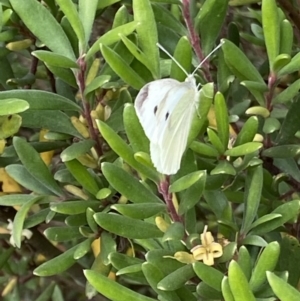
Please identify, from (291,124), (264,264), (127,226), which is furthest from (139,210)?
(291,124)

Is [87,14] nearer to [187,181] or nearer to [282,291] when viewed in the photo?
[187,181]

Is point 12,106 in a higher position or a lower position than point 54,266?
higher

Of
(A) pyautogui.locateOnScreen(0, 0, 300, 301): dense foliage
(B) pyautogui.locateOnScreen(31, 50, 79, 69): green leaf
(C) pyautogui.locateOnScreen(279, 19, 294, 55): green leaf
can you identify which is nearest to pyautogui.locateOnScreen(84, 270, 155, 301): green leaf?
(A) pyautogui.locateOnScreen(0, 0, 300, 301): dense foliage

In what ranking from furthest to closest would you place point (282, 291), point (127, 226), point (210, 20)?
point (210, 20)
point (127, 226)
point (282, 291)

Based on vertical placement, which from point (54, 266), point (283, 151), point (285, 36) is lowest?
point (54, 266)

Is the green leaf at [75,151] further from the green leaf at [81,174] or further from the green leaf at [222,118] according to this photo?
the green leaf at [222,118]

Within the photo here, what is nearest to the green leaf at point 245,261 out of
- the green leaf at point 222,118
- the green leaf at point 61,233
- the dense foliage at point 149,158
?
the dense foliage at point 149,158

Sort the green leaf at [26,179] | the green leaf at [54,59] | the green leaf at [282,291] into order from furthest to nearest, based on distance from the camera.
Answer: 1. the green leaf at [26,179]
2. the green leaf at [54,59]
3. the green leaf at [282,291]
